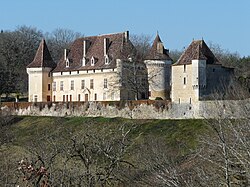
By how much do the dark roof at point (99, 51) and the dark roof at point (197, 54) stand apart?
9.58 m

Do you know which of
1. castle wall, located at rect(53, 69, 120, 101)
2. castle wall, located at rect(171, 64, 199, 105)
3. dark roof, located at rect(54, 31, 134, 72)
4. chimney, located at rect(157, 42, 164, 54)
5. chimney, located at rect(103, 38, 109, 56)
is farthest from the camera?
chimney, located at rect(103, 38, 109, 56)

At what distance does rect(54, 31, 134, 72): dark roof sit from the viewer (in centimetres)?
5278

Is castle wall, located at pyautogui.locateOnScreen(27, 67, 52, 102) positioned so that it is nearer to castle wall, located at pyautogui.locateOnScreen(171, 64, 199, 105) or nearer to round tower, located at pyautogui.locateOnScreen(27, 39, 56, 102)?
round tower, located at pyautogui.locateOnScreen(27, 39, 56, 102)

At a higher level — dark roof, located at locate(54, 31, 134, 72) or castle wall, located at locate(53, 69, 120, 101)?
dark roof, located at locate(54, 31, 134, 72)

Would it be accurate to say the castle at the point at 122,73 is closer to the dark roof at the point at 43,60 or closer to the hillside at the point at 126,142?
the dark roof at the point at 43,60

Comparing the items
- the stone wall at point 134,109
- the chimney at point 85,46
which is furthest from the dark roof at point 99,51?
the stone wall at point 134,109

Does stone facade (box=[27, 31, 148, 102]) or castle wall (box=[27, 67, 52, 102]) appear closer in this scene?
stone facade (box=[27, 31, 148, 102])

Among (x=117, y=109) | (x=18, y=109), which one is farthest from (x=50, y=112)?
(x=117, y=109)

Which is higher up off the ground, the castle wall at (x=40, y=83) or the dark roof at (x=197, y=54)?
the dark roof at (x=197, y=54)

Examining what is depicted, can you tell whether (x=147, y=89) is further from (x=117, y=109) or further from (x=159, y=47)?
(x=117, y=109)

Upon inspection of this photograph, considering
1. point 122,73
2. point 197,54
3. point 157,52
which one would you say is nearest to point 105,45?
point 122,73

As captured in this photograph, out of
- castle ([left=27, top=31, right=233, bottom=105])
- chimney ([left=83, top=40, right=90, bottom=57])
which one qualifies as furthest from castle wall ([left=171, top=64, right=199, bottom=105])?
chimney ([left=83, top=40, right=90, bottom=57])

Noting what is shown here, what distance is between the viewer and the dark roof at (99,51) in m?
52.8

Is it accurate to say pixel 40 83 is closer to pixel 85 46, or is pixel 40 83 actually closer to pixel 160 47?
pixel 85 46
